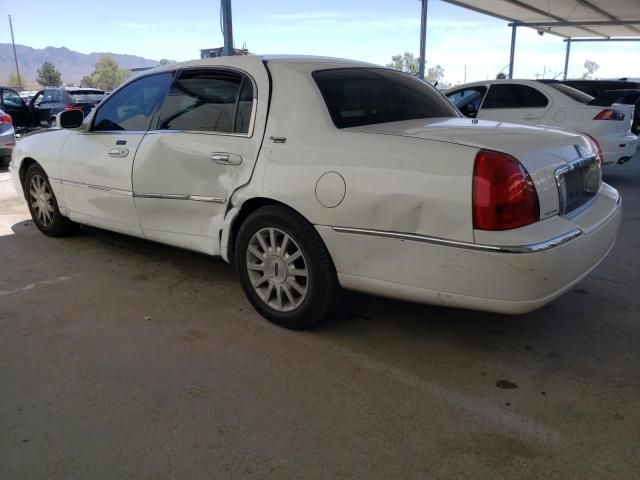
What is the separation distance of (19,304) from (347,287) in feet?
7.61

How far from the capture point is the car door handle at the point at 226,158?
3255mm

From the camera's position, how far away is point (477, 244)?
8.10 ft

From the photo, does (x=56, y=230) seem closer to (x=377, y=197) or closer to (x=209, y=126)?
(x=209, y=126)

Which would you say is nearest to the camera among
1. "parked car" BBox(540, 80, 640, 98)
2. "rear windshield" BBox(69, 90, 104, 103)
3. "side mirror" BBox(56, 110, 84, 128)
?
"side mirror" BBox(56, 110, 84, 128)

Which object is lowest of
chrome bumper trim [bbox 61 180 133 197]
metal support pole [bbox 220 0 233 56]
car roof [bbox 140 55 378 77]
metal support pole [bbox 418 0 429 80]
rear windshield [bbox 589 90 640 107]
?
chrome bumper trim [bbox 61 180 133 197]

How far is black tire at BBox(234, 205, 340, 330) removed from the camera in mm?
2973

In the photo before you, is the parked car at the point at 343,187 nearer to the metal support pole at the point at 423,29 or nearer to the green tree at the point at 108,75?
the metal support pole at the point at 423,29

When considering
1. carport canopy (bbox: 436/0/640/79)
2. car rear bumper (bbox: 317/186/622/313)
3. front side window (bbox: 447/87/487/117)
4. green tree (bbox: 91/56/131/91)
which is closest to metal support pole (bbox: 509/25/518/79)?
carport canopy (bbox: 436/0/640/79)

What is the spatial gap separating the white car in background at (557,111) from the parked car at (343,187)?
4904 mm

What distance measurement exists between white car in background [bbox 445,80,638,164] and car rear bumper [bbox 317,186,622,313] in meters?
5.50

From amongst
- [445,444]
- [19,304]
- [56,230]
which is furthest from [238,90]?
[56,230]

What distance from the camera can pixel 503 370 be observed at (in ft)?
9.25

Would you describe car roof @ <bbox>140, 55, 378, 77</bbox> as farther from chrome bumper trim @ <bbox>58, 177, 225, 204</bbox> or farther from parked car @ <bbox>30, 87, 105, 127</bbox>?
parked car @ <bbox>30, 87, 105, 127</bbox>

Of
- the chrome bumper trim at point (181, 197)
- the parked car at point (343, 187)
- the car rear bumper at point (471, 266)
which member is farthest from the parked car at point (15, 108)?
the car rear bumper at point (471, 266)
